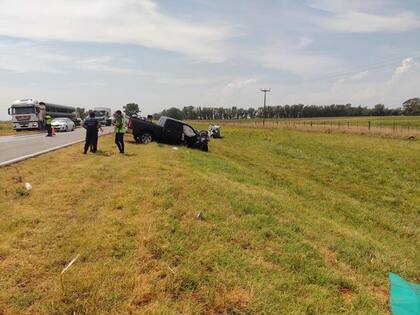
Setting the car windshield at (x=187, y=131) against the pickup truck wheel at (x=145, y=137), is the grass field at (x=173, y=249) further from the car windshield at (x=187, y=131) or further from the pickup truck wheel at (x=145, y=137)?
the car windshield at (x=187, y=131)

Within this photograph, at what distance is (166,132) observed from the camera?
20.6 metres

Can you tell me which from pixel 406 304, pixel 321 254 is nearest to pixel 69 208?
pixel 321 254

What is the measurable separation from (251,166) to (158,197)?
12.6 m

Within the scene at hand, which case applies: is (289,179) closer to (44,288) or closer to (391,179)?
(391,179)

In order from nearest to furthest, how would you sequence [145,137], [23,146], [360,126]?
[23,146] < [145,137] < [360,126]

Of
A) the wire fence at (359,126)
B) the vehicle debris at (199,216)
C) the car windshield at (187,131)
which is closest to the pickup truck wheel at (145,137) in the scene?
the car windshield at (187,131)

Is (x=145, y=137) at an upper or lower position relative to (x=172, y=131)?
lower

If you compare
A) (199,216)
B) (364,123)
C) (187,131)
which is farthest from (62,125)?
(364,123)

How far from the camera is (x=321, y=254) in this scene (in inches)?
248

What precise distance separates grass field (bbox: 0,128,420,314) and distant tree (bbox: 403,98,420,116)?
480 feet

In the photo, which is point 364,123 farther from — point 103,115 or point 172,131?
point 172,131

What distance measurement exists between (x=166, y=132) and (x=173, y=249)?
1557 cm

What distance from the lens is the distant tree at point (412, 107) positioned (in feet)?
457

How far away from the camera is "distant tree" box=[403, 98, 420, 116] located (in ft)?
457
